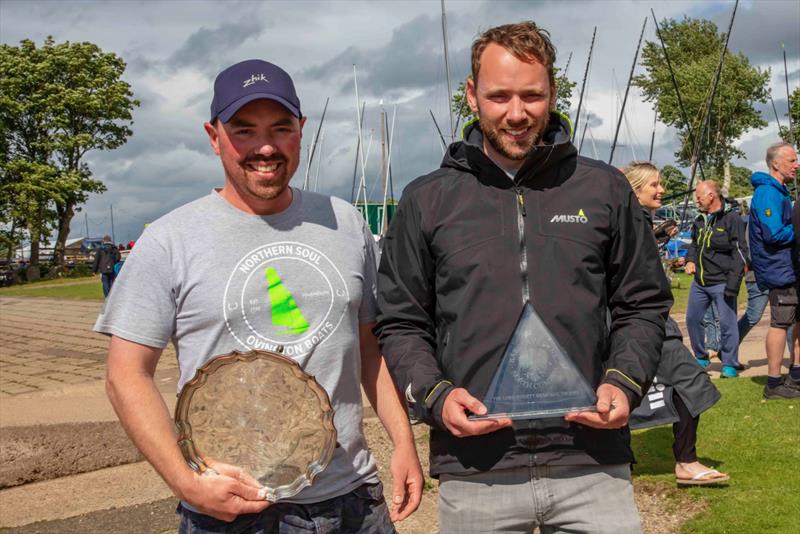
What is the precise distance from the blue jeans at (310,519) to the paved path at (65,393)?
139 inches

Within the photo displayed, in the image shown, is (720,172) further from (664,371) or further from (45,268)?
(664,371)

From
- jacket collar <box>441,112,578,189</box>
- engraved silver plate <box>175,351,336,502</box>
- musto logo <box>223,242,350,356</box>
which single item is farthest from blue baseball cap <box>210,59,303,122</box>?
engraved silver plate <box>175,351,336,502</box>

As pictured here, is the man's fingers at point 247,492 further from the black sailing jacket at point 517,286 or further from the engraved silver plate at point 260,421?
the black sailing jacket at point 517,286

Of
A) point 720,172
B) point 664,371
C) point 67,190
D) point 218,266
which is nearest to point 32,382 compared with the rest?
point 664,371

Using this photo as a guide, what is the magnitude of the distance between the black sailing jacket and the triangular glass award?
30 millimetres

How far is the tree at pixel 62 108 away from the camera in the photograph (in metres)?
45.2

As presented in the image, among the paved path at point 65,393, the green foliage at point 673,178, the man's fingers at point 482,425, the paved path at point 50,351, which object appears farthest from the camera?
the green foliage at point 673,178

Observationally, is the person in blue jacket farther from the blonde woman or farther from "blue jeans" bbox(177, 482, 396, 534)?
"blue jeans" bbox(177, 482, 396, 534)

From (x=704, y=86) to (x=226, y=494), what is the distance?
47.0 meters

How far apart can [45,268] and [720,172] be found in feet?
140

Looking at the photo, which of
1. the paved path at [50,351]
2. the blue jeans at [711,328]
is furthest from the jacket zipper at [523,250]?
the paved path at [50,351]

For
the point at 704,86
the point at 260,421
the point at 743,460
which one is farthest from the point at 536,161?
the point at 704,86

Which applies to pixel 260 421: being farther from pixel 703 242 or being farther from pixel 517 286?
pixel 703 242

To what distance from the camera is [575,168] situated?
2521 mm
